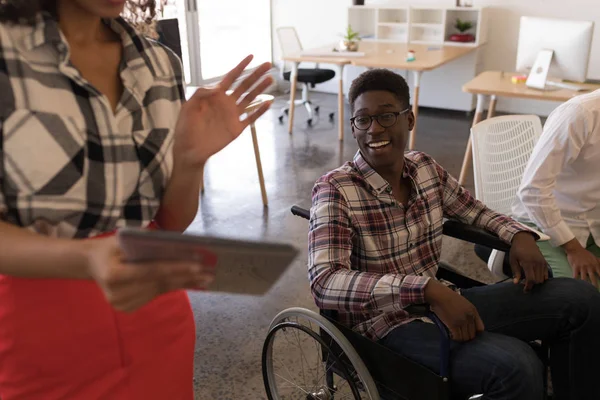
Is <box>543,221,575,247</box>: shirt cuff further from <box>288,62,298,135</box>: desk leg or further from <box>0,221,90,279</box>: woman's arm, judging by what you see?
<box>288,62,298,135</box>: desk leg

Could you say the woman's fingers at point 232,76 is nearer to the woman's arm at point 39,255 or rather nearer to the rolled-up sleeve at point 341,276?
the woman's arm at point 39,255

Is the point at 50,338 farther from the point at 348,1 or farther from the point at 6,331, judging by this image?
the point at 348,1

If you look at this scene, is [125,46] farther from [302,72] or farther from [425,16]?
[425,16]

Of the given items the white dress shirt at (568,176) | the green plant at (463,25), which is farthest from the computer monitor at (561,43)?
the green plant at (463,25)

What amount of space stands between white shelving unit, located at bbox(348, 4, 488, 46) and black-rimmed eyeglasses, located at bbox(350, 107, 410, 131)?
4483 millimetres

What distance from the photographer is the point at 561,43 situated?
3107 mm

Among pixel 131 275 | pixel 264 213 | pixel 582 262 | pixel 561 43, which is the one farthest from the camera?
pixel 264 213

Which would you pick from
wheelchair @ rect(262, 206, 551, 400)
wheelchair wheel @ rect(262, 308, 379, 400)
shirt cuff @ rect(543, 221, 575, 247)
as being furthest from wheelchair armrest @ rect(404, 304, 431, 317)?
shirt cuff @ rect(543, 221, 575, 247)

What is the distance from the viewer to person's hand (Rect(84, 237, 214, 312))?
628 millimetres

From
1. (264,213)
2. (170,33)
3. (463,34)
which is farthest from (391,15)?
(170,33)

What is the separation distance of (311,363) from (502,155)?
1117 mm

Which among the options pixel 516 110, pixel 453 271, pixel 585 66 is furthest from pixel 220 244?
pixel 516 110

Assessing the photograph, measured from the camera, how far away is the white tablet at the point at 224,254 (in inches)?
24.0

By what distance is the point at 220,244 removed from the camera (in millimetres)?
656
